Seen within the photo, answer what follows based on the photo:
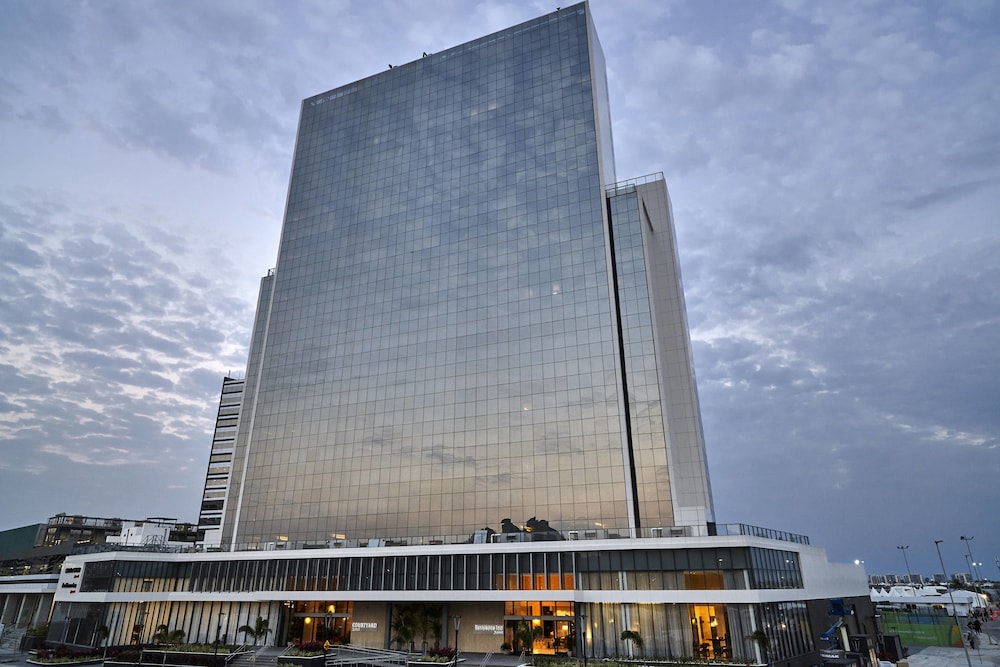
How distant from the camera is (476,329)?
8300 cm

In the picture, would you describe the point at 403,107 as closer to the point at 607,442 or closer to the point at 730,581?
the point at 607,442

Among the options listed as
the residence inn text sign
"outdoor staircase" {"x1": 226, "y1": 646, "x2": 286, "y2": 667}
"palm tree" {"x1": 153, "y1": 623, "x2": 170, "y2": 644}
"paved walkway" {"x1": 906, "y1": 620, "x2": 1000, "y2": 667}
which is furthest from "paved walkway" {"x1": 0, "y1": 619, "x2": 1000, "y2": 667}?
"outdoor staircase" {"x1": 226, "y1": 646, "x2": 286, "y2": 667}

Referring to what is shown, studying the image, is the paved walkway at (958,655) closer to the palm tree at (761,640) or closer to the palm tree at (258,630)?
the palm tree at (761,640)

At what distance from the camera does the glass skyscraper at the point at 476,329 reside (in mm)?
72625

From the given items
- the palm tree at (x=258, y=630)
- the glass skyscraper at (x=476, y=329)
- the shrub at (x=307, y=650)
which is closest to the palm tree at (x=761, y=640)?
the glass skyscraper at (x=476, y=329)

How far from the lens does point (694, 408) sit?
76.4 metres

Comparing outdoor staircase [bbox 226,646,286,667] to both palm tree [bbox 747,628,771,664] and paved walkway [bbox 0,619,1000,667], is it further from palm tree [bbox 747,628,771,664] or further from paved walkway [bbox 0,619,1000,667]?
palm tree [bbox 747,628,771,664]

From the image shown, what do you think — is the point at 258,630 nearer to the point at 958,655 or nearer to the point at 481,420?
the point at 481,420

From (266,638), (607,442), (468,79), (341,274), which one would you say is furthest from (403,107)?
(266,638)

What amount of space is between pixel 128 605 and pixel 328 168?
7150 centimetres

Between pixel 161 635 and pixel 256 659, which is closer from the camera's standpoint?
pixel 256 659

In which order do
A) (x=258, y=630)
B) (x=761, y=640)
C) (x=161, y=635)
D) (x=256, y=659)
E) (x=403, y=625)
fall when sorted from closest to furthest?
(x=761, y=640)
(x=256, y=659)
(x=403, y=625)
(x=258, y=630)
(x=161, y=635)

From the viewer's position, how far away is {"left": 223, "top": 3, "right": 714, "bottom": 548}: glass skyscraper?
2859 inches

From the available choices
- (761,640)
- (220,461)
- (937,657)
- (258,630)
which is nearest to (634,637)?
(761,640)
